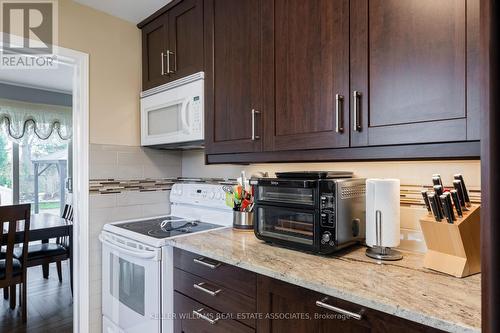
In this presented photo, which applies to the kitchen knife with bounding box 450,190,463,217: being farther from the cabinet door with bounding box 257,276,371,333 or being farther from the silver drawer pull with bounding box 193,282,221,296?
the silver drawer pull with bounding box 193,282,221,296

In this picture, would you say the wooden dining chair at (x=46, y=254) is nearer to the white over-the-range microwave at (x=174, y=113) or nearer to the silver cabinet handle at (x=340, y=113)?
the white over-the-range microwave at (x=174, y=113)

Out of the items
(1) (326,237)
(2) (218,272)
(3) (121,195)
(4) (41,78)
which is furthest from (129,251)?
(4) (41,78)

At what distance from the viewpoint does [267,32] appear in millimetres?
1482

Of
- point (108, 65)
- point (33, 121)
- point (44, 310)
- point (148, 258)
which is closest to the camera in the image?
point (148, 258)

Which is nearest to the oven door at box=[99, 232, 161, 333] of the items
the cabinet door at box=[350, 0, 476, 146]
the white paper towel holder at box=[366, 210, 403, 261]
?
the white paper towel holder at box=[366, 210, 403, 261]

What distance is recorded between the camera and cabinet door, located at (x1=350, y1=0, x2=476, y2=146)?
3.18 feet

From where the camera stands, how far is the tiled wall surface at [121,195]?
2.07 m

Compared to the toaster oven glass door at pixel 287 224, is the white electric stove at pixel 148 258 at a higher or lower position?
lower

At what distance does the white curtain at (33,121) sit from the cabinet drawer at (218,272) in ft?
12.4

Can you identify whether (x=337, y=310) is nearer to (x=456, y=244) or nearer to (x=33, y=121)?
(x=456, y=244)

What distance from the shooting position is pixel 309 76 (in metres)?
1.33

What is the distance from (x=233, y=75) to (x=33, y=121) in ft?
12.5

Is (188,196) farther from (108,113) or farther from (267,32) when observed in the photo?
(267,32)

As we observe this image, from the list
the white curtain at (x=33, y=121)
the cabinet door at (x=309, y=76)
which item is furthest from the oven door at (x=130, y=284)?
the white curtain at (x=33, y=121)
